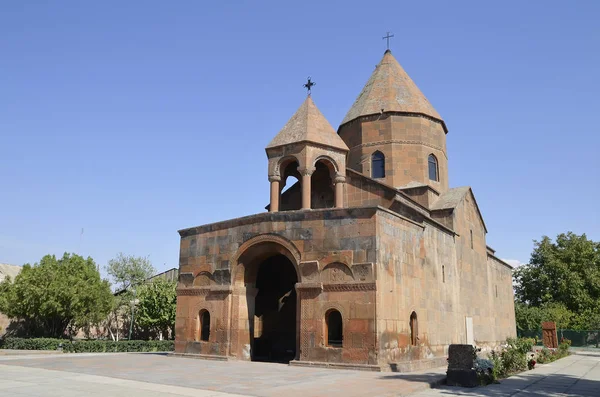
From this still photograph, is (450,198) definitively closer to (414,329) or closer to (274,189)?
(414,329)

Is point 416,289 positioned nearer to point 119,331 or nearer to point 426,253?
point 426,253

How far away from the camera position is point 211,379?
1023cm

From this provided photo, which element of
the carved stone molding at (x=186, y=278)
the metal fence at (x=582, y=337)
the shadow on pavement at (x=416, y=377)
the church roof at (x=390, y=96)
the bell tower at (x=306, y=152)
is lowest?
the metal fence at (x=582, y=337)

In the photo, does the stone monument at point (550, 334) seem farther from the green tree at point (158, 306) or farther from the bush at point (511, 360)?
the green tree at point (158, 306)

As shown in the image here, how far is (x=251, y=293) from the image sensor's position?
15.6 meters

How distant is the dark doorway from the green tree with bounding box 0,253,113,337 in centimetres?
1025

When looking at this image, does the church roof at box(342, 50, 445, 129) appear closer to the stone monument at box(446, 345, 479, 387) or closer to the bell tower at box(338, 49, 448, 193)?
the bell tower at box(338, 49, 448, 193)

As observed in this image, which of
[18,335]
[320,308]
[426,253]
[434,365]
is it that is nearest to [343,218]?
[320,308]

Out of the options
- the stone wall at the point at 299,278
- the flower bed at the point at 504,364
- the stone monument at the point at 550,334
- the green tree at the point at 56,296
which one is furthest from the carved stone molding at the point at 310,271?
the stone monument at the point at 550,334

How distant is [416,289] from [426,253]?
58.2 inches

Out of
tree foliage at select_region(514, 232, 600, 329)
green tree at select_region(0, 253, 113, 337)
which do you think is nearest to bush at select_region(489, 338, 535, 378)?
green tree at select_region(0, 253, 113, 337)

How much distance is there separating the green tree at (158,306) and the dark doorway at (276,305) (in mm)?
9782

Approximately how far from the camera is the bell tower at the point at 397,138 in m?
20.6

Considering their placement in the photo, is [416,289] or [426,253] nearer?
[416,289]
